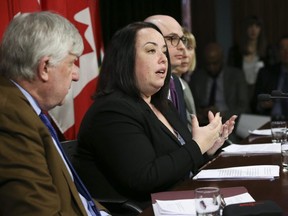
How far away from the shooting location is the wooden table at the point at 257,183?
6.30 feet

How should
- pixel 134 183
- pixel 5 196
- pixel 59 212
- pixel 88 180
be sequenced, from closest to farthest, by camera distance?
1. pixel 5 196
2. pixel 59 212
3. pixel 134 183
4. pixel 88 180

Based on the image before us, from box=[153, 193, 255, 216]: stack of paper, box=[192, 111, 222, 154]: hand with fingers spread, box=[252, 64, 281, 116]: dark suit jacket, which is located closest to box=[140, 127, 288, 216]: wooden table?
box=[153, 193, 255, 216]: stack of paper

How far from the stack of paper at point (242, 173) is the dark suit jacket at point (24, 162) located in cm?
77

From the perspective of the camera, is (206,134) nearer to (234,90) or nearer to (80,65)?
(80,65)

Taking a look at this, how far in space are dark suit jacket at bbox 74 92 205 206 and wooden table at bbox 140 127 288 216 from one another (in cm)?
11

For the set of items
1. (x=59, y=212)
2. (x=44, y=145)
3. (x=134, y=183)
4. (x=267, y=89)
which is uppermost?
(x=44, y=145)

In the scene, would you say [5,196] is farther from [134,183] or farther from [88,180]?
[88,180]

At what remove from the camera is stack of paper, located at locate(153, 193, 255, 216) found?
1783 millimetres

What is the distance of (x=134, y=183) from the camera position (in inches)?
89.4

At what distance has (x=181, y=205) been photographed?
1.86 metres

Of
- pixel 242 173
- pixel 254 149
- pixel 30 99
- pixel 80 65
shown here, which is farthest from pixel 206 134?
pixel 80 65

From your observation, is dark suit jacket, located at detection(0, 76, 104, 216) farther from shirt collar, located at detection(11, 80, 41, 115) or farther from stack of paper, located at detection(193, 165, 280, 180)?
stack of paper, located at detection(193, 165, 280, 180)

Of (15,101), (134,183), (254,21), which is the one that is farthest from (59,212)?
(254,21)

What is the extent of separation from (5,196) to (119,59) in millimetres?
1144
